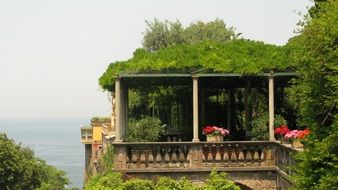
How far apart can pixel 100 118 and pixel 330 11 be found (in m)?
42.7

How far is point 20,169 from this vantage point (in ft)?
143

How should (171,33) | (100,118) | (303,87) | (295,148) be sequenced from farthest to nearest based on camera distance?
1. (100,118)
2. (171,33)
3. (295,148)
4. (303,87)

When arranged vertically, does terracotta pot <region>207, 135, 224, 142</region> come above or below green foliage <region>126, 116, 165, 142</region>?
below

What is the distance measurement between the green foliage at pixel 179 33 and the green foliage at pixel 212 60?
22.7 meters

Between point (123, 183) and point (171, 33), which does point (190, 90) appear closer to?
point (123, 183)

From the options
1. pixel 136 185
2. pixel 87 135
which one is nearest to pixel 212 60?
pixel 136 185

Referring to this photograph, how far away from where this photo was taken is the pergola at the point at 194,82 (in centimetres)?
1744

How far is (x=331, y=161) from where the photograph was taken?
1232cm

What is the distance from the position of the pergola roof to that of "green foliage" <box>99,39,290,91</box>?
16 centimetres

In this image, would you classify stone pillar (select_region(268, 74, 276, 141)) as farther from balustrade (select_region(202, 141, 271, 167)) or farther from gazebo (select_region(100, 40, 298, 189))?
balustrade (select_region(202, 141, 271, 167))

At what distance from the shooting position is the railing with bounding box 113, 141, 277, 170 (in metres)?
17.2

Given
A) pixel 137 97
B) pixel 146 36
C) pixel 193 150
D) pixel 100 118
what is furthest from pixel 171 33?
pixel 193 150

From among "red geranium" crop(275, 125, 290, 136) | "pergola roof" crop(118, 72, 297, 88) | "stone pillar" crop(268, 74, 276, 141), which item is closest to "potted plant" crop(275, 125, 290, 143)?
"red geranium" crop(275, 125, 290, 136)

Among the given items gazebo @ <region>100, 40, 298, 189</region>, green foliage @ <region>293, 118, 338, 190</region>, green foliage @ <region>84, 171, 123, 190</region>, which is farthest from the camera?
gazebo @ <region>100, 40, 298, 189</region>
